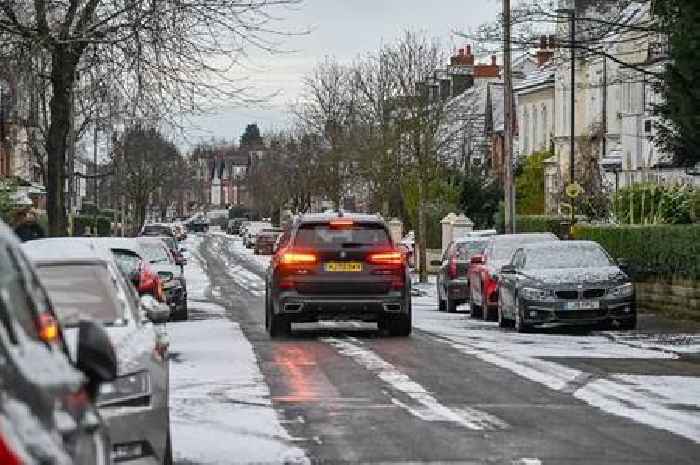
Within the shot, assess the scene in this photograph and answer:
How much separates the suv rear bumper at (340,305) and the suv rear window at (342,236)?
73cm

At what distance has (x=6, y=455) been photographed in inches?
161

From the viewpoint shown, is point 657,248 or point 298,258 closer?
point 298,258

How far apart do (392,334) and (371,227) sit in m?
1.70

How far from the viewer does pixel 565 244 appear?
28625mm

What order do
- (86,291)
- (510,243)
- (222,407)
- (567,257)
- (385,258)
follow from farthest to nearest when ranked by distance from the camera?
(510,243), (567,257), (385,258), (222,407), (86,291)

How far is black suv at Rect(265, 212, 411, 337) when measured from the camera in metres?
23.9

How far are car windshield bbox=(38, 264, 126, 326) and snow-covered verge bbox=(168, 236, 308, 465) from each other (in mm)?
1657

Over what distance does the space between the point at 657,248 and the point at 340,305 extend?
10505mm

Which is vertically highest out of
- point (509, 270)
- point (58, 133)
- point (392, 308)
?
point (58, 133)

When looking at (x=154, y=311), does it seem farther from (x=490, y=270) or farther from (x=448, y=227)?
(x=448, y=227)

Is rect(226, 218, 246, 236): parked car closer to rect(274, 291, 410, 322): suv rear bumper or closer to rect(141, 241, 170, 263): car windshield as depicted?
rect(141, 241, 170, 263): car windshield

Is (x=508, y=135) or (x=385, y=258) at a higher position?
(x=508, y=135)

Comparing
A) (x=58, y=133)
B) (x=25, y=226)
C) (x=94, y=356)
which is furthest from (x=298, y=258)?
(x=94, y=356)

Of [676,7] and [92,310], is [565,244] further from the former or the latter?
[92,310]
